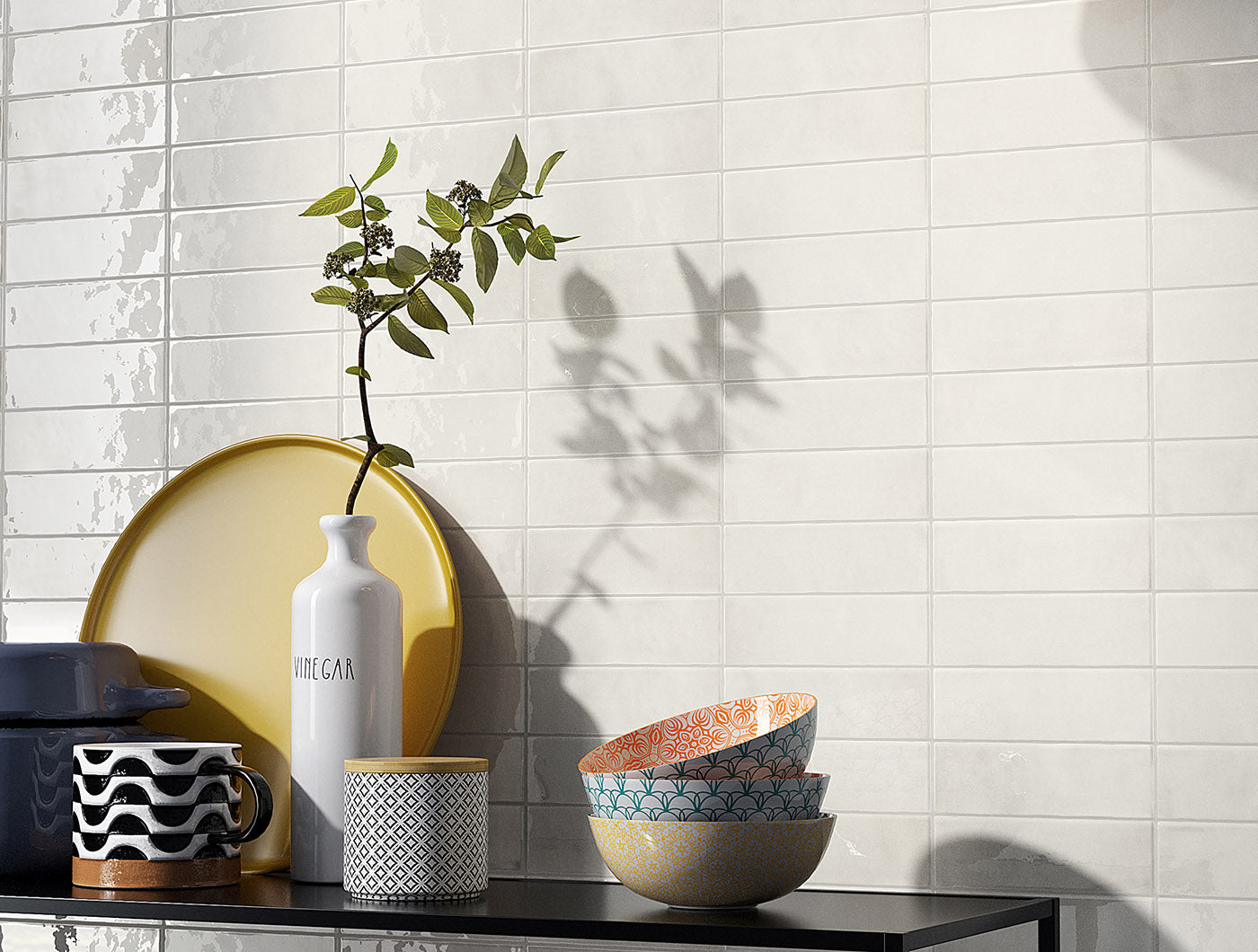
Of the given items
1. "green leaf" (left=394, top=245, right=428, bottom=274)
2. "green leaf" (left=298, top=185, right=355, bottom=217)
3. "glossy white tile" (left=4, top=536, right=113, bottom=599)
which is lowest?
"glossy white tile" (left=4, top=536, right=113, bottom=599)

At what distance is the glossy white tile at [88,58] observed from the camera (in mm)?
1570

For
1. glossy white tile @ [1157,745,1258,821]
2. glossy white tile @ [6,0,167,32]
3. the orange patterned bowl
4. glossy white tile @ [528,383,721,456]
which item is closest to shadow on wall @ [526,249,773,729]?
glossy white tile @ [528,383,721,456]

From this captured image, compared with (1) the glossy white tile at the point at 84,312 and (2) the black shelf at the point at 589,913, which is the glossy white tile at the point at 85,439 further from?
(2) the black shelf at the point at 589,913

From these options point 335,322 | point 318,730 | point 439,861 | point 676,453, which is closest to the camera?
point 439,861

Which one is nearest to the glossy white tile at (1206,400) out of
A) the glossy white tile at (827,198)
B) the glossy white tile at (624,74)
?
the glossy white tile at (827,198)

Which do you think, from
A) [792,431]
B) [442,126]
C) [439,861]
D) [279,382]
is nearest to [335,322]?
[279,382]

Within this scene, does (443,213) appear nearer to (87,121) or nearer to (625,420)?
(625,420)

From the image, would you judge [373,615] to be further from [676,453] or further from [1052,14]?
[1052,14]

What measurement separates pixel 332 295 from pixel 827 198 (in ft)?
1.50

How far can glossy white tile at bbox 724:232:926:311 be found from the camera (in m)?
1.32

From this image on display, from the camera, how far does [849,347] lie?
133 centimetres

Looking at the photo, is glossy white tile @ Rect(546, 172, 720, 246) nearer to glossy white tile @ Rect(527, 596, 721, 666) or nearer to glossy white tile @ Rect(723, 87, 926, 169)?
glossy white tile @ Rect(723, 87, 926, 169)

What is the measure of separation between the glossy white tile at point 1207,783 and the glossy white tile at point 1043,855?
0.12 ft

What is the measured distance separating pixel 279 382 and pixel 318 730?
0.40m
